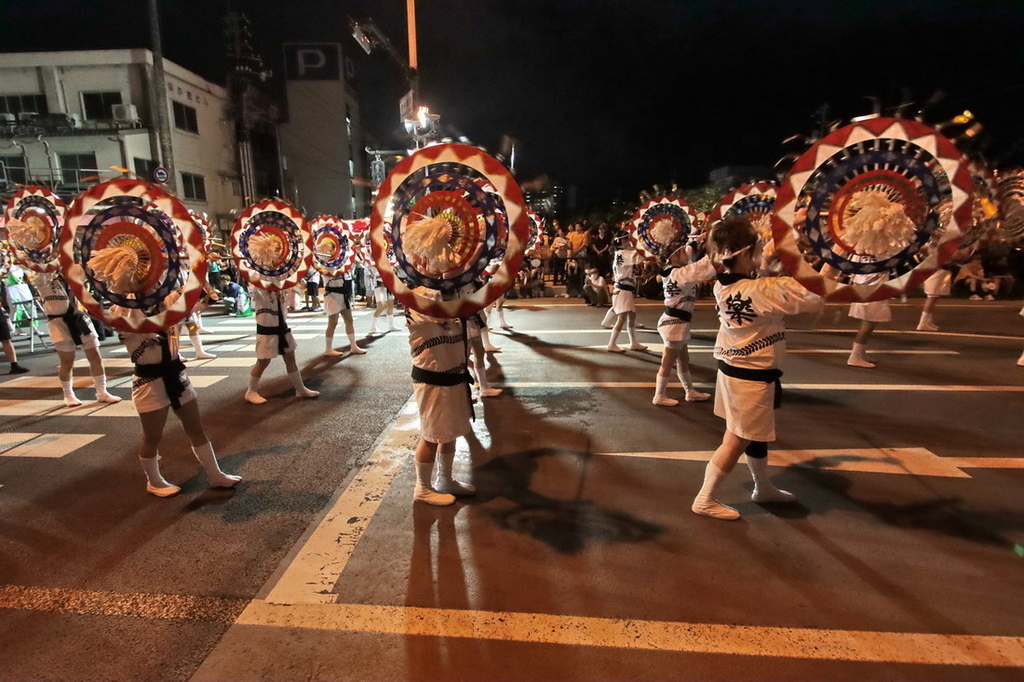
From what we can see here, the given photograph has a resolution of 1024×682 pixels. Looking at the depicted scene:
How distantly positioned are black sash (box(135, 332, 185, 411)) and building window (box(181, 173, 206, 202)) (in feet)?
86.2

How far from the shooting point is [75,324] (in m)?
6.30

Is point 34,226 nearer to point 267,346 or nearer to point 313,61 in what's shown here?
point 267,346

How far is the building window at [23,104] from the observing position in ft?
76.1

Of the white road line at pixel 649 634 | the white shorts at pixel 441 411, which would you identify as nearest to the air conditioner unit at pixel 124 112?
the white shorts at pixel 441 411

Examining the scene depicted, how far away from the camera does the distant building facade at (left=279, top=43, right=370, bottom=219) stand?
35.6 m

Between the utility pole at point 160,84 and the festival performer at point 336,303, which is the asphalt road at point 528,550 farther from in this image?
the utility pole at point 160,84

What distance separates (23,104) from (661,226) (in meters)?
30.8

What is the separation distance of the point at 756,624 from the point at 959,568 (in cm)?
143

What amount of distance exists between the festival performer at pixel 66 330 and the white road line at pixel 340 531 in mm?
4326

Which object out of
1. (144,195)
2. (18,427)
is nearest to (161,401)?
(144,195)

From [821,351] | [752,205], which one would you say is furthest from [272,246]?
[821,351]

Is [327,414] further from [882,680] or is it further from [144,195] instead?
[882,680]

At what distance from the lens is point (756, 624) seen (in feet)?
8.47

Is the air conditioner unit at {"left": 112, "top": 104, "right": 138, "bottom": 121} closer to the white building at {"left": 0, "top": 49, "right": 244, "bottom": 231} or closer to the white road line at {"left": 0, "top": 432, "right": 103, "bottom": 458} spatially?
the white building at {"left": 0, "top": 49, "right": 244, "bottom": 231}
